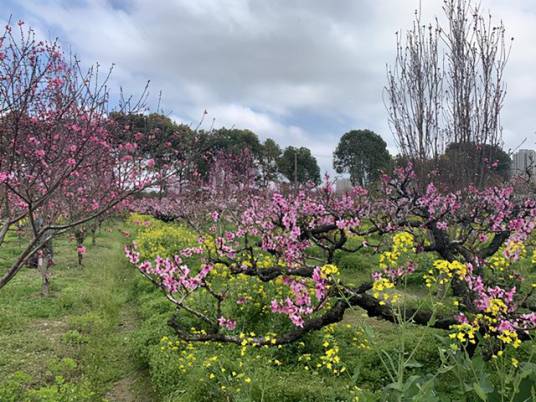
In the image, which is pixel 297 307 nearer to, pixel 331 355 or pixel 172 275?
pixel 331 355

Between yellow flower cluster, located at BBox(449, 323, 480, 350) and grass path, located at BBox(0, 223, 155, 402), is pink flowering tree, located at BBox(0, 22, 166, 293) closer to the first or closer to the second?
grass path, located at BBox(0, 223, 155, 402)

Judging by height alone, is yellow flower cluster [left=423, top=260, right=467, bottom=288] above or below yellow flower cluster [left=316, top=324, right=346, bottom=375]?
above

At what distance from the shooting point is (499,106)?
762cm

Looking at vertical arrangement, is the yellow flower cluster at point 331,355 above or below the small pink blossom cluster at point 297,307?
below

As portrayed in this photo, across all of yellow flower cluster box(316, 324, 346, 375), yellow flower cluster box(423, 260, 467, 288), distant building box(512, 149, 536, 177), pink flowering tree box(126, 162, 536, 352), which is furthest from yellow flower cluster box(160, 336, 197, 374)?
distant building box(512, 149, 536, 177)

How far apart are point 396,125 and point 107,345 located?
6894 mm

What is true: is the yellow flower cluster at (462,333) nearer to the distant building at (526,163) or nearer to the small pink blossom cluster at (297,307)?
the small pink blossom cluster at (297,307)

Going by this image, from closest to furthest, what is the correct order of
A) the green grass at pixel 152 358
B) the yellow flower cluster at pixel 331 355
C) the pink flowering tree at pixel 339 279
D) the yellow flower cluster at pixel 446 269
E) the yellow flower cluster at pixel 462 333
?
the yellow flower cluster at pixel 462 333, the yellow flower cluster at pixel 446 269, the pink flowering tree at pixel 339 279, the green grass at pixel 152 358, the yellow flower cluster at pixel 331 355

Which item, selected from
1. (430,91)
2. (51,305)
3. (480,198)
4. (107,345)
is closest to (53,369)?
(107,345)

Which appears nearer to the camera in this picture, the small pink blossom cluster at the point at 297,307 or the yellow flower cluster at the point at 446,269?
the yellow flower cluster at the point at 446,269

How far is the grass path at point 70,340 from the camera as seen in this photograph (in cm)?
470

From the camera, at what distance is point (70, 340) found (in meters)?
5.97

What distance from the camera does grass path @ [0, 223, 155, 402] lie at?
15.4ft

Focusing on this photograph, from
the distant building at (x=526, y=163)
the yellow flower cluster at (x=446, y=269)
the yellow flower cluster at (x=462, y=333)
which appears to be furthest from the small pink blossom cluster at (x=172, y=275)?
the distant building at (x=526, y=163)
